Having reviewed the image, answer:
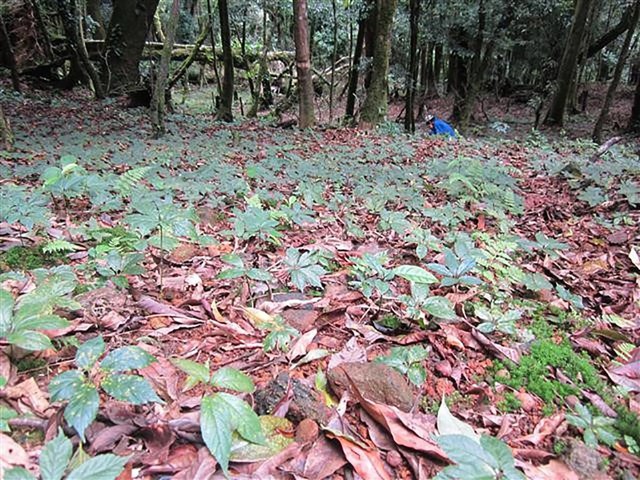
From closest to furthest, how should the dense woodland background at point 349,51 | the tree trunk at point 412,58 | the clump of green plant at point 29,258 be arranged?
the clump of green plant at point 29,258
the dense woodland background at point 349,51
the tree trunk at point 412,58

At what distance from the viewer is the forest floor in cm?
121

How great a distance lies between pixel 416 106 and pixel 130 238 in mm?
16964

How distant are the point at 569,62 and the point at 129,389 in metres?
13.7

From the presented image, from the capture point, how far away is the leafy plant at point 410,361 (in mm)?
1544

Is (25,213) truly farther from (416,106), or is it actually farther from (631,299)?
(416,106)

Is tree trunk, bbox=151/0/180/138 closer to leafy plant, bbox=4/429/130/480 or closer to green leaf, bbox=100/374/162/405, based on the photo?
green leaf, bbox=100/374/162/405

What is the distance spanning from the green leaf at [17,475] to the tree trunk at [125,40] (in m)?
11.5

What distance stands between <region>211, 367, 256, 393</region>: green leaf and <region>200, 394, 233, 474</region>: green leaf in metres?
0.06

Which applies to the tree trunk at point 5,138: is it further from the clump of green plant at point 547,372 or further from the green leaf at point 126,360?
the clump of green plant at point 547,372

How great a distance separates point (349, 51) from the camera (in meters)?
13.1

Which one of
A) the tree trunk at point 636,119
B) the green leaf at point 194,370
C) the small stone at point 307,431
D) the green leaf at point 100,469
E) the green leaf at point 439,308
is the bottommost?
the tree trunk at point 636,119

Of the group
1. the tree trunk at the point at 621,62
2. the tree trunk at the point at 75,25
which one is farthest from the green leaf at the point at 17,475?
the tree trunk at the point at 621,62

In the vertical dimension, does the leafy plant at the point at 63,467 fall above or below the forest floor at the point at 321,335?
above

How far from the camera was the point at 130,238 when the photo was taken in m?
2.25
